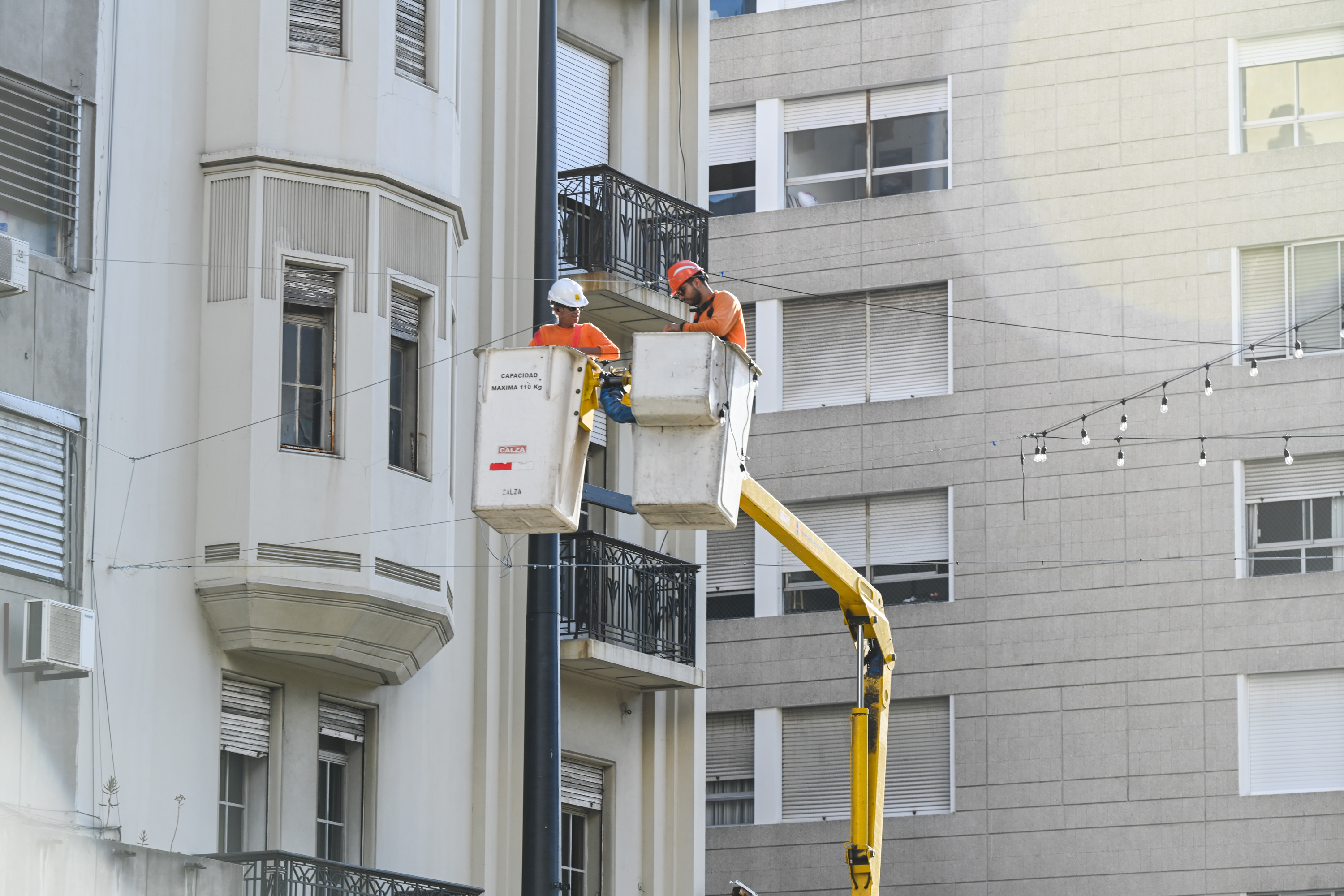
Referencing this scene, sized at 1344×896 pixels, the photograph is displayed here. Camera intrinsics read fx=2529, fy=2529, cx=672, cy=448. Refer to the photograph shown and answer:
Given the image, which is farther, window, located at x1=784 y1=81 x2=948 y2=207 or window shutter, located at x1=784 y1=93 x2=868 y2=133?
window shutter, located at x1=784 y1=93 x2=868 y2=133

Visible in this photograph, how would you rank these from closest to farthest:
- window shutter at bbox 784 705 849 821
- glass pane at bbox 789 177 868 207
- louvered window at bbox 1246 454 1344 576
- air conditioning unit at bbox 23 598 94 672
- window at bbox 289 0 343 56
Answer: air conditioning unit at bbox 23 598 94 672 < window at bbox 289 0 343 56 < louvered window at bbox 1246 454 1344 576 < window shutter at bbox 784 705 849 821 < glass pane at bbox 789 177 868 207

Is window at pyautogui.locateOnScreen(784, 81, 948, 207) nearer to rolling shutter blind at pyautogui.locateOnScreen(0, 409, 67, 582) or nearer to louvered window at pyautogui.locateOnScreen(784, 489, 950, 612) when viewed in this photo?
louvered window at pyautogui.locateOnScreen(784, 489, 950, 612)

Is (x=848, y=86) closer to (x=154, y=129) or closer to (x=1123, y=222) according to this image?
(x=1123, y=222)

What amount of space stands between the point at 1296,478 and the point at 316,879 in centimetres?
2137

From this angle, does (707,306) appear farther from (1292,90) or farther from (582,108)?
(1292,90)

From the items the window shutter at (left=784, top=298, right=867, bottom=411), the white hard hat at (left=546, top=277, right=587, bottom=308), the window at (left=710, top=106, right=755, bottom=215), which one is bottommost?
the white hard hat at (left=546, top=277, right=587, bottom=308)

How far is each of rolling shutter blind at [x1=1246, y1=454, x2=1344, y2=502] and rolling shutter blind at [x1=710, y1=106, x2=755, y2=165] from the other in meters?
10.7

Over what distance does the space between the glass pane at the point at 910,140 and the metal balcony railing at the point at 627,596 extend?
15150 mm

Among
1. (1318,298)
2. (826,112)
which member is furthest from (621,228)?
(826,112)

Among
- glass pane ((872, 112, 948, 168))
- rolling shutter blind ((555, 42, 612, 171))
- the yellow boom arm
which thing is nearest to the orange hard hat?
the yellow boom arm

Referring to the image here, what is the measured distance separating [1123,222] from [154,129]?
21.8 metres

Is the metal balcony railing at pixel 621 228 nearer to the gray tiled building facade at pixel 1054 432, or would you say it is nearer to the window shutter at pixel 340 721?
the window shutter at pixel 340 721

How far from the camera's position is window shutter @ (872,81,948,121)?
4309cm

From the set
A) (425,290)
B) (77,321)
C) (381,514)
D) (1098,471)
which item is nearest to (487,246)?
(425,290)
